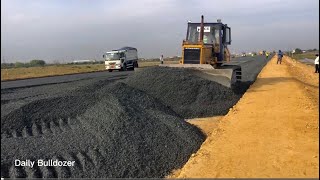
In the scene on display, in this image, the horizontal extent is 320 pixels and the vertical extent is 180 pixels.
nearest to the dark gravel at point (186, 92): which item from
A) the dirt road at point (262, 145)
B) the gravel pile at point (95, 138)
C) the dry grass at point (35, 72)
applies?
the dirt road at point (262, 145)

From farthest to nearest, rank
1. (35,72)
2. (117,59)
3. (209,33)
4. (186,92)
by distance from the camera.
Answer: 1. (35,72)
2. (117,59)
3. (209,33)
4. (186,92)

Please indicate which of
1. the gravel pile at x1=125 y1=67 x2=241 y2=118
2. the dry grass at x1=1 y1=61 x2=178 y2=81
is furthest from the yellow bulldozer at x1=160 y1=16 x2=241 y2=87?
the dry grass at x1=1 y1=61 x2=178 y2=81

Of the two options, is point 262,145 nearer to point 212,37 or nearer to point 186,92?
point 186,92

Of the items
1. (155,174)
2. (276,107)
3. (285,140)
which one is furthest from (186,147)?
(276,107)

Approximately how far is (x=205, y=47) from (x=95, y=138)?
9897mm

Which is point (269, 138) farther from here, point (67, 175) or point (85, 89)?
point (85, 89)

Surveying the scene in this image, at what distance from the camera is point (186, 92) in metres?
14.3

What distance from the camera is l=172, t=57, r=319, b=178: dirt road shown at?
6.55m

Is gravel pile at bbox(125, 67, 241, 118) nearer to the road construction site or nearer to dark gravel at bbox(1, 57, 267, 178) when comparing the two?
the road construction site

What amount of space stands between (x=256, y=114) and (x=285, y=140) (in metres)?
3.28

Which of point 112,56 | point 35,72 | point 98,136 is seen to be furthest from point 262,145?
point 35,72

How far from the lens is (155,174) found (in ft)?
23.4

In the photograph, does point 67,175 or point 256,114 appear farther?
point 256,114

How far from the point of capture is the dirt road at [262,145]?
655cm
